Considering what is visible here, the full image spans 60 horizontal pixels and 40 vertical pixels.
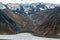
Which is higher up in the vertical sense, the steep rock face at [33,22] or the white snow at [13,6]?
the white snow at [13,6]

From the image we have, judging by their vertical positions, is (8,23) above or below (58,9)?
below

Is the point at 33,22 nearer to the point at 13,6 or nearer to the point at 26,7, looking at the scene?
the point at 26,7

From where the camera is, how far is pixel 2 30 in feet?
5.16

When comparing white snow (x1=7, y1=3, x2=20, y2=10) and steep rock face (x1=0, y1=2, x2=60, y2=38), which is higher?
white snow (x1=7, y1=3, x2=20, y2=10)

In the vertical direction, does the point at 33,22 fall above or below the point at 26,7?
below

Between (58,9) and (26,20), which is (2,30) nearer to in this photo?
(26,20)

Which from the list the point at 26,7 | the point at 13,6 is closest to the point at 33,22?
the point at 26,7

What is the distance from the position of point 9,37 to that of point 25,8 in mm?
378

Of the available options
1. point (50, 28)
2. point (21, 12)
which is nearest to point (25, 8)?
point (21, 12)

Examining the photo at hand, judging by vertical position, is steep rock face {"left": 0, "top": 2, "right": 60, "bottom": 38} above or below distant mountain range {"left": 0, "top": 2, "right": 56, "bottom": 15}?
below

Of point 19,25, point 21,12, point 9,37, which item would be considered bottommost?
point 9,37

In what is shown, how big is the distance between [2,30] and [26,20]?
0.30 meters

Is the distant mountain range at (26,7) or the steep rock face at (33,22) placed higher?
the distant mountain range at (26,7)

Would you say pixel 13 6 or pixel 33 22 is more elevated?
pixel 13 6
